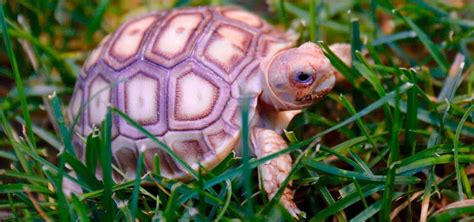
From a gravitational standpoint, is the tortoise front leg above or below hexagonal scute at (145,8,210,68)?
below

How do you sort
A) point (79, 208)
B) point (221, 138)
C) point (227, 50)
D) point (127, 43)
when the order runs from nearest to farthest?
point (79, 208)
point (221, 138)
point (227, 50)
point (127, 43)

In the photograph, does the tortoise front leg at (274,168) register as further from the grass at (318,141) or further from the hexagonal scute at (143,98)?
the hexagonal scute at (143,98)

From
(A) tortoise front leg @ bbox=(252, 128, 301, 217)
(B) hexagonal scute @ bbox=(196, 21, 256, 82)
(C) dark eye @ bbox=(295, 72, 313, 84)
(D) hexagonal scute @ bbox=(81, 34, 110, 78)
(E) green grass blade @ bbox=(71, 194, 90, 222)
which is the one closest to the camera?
(E) green grass blade @ bbox=(71, 194, 90, 222)

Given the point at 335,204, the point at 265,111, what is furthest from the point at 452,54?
the point at 335,204

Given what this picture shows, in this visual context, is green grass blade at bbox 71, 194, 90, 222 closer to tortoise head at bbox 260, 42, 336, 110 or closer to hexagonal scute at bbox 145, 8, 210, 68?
hexagonal scute at bbox 145, 8, 210, 68

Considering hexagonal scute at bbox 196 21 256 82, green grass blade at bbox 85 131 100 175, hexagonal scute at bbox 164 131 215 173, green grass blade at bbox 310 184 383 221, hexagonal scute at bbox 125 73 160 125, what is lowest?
green grass blade at bbox 310 184 383 221

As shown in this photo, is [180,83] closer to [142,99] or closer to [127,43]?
[142,99]

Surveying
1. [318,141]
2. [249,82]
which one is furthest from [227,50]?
[318,141]

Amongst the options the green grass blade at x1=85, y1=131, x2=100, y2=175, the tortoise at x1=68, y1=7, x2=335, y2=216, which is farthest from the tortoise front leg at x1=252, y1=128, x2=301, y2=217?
the green grass blade at x1=85, y1=131, x2=100, y2=175
